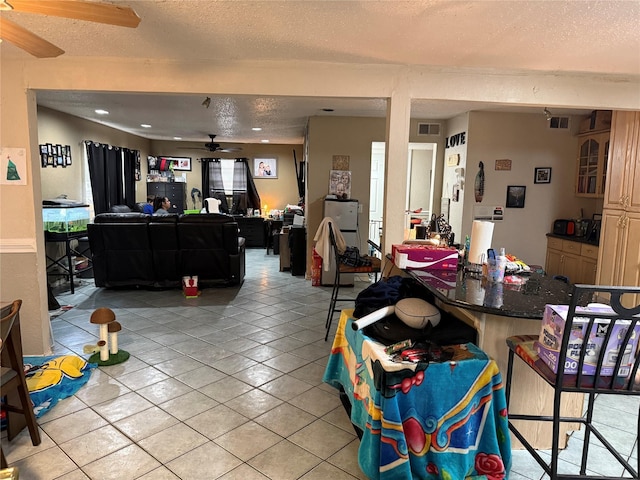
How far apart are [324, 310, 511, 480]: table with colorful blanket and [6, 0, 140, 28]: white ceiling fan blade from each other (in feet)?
6.02

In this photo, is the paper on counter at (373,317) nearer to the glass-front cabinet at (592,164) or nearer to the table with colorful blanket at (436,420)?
the table with colorful blanket at (436,420)

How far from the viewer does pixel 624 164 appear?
3.75 metres

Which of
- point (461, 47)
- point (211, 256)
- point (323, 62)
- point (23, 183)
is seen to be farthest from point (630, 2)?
point (211, 256)

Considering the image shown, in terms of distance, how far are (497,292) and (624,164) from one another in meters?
2.64

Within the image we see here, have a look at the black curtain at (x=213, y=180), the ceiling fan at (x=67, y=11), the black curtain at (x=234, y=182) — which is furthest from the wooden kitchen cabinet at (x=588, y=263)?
the black curtain at (x=213, y=180)

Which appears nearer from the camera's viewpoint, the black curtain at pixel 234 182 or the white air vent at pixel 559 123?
the white air vent at pixel 559 123

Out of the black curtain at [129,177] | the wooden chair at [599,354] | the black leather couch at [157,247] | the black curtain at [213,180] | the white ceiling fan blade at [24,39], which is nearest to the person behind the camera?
the wooden chair at [599,354]

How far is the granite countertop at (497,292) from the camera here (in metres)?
1.85

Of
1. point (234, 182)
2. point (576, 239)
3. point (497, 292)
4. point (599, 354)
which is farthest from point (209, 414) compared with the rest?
point (234, 182)

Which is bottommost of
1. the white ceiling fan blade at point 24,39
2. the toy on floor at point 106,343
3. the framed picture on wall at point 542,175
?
the toy on floor at point 106,343

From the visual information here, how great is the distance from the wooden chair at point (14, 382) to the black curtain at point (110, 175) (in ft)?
15.6

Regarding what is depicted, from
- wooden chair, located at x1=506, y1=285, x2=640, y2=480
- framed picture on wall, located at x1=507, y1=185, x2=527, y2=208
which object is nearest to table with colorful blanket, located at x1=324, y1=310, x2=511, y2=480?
wooden chair, located at x1=506, y1=285, x2=640, y2=480

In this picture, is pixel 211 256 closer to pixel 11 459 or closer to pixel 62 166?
pixel 62 166

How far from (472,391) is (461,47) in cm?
205
